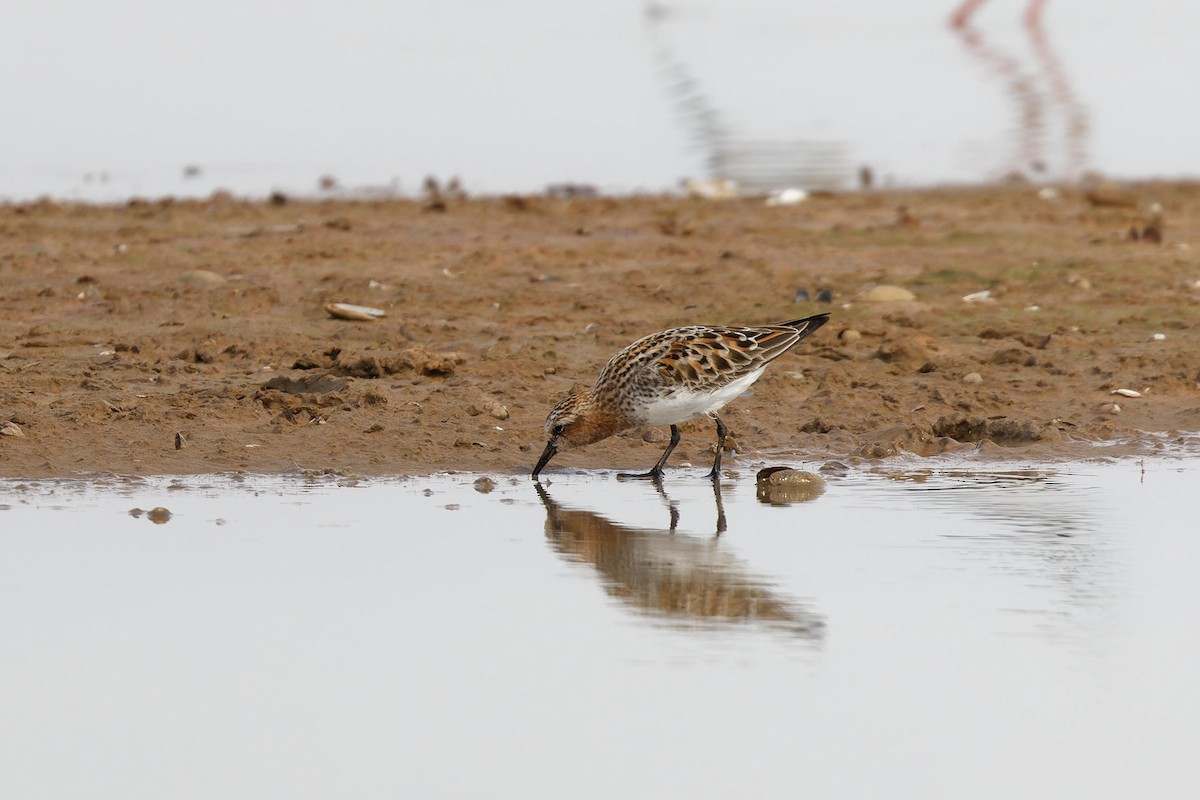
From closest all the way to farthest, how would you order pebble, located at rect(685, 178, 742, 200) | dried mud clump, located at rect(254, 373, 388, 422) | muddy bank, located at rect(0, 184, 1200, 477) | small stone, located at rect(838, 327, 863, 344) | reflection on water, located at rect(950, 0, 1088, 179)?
muddy bank, located at rect(0, 184, 1200, 477)
dried mud clump, located at rect(254, 373, 388, 422)
small stone, located at rect(838, 327, 863, 344)
pebble, located at rect(685, 178, 742, 200)
reflection on water, located at rect(950, 0, 1088, 179)

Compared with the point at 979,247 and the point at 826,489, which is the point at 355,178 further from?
the point at 826,489

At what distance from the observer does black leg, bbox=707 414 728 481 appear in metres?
8.99

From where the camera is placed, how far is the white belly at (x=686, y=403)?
29.4 feet

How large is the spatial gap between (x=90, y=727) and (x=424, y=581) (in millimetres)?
1757

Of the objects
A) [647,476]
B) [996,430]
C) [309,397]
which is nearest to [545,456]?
[647,476]

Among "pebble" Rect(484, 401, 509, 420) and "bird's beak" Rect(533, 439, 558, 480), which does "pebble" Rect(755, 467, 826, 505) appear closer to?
Answer: "bird's beak" Rect(533, 439, 558, 480)

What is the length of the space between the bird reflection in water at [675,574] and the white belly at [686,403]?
0.82m

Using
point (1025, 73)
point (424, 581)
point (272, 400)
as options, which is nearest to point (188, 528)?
point (424, 581)

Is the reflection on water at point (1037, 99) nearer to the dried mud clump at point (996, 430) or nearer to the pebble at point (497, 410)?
the dried mud clump at point (996, 430)

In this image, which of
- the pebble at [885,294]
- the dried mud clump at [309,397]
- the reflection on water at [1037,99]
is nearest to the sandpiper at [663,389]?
the dried mud clump at [309,397]

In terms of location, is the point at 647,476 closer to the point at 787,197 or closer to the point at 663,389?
the point at 663,389

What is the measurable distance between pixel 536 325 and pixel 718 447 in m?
3.10

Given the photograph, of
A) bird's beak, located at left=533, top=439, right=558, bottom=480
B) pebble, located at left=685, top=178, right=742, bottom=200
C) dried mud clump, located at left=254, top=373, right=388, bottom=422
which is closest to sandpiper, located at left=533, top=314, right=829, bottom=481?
bird's beak, located at left=533, top=439, right=558, bottom=480

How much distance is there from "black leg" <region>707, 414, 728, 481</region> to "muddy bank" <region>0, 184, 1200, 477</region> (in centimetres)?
27
